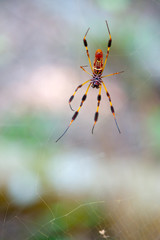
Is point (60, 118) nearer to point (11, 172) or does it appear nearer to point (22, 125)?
point (22, 125)

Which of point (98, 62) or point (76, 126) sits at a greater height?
point (98, 62)

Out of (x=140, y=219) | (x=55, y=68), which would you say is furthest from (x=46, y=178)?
(x=55, y=68)

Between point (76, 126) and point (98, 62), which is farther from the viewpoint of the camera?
point (76, 126)

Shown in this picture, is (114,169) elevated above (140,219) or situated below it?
above

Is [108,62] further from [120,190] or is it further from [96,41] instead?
[120,190]

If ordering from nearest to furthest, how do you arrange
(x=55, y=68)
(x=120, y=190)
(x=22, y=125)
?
(x=120, y=190)
(x=22, y=125)
(x=55, y=68)

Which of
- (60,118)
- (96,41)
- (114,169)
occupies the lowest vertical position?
(114,169)

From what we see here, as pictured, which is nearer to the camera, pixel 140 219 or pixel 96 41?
pixel 140 219

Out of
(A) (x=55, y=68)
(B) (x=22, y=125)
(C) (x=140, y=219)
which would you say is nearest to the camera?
(C) (x=140, y=219)
